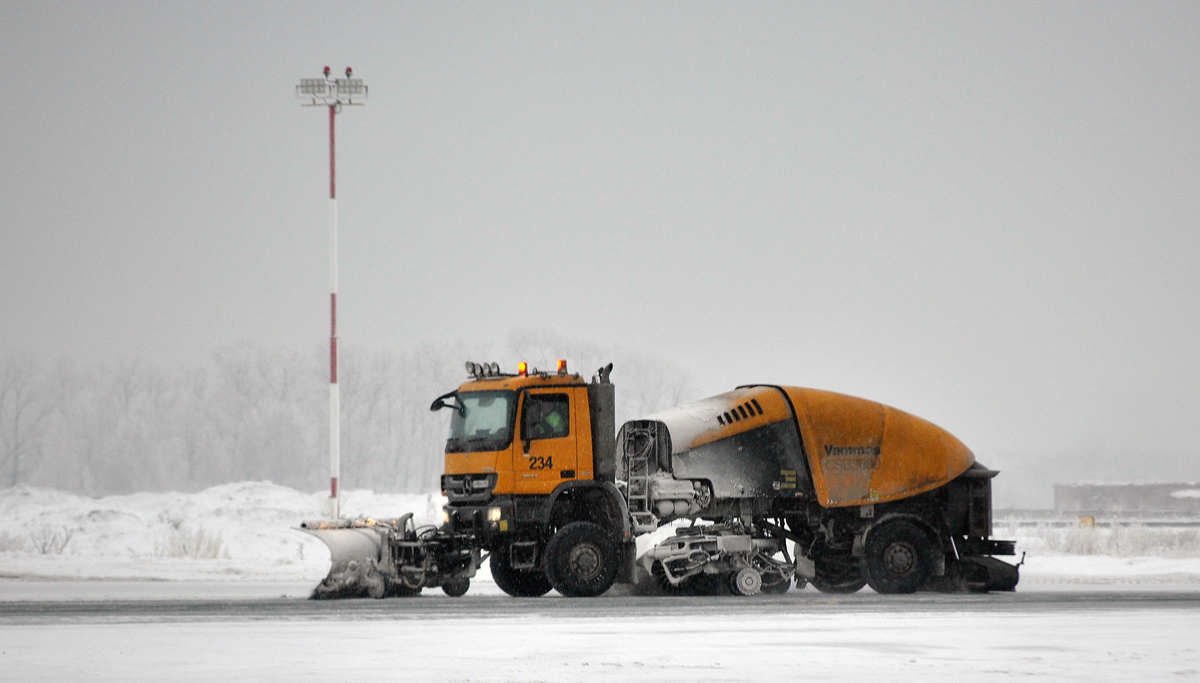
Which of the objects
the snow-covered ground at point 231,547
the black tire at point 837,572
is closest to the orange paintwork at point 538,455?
the snow-covered ground at point 231,547

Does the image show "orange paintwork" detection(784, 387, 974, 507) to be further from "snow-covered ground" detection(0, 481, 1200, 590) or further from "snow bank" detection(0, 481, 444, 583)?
"snow bank" detection(0, 481, 444, 583)

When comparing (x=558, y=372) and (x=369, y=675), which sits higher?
(x=558, y=372)

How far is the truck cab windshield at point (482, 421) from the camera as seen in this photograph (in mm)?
20469

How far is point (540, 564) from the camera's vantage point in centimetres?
2072

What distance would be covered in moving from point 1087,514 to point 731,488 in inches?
1879

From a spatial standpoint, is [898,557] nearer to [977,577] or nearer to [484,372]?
[977,577]

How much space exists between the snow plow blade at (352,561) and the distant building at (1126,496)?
207 ft

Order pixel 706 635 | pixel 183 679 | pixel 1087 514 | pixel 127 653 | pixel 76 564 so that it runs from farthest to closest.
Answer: pixel 1087 514 < pixel 76 564 < pixel 706 635 < pixel 127 653 < pixel 183 679

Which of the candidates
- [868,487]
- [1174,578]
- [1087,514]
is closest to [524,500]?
[868,487]

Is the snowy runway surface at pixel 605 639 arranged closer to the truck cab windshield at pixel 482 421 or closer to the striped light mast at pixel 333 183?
the truck cab windshield at pixel 482 421

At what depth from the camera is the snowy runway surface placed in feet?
39.1

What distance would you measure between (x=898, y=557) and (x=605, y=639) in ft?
29.8

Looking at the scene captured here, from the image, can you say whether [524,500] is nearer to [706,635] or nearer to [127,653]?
[706,635]

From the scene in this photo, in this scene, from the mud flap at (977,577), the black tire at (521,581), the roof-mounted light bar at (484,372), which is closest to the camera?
the roof-mounted light bar at (484,372)
